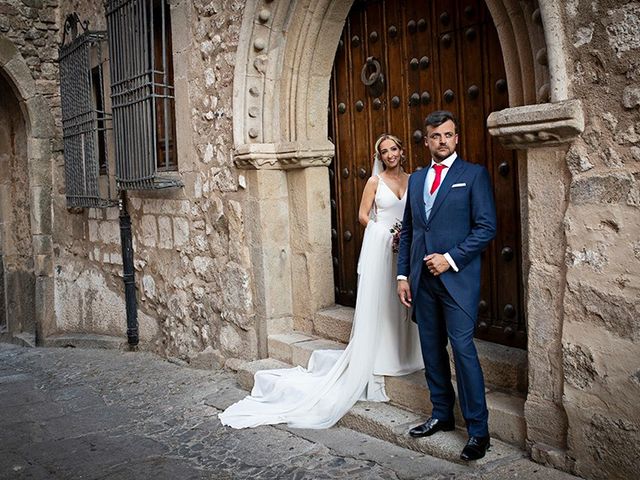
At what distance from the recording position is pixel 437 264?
3.44 m

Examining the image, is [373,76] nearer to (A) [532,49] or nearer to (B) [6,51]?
(A) [532,49]

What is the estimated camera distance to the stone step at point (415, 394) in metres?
3.52

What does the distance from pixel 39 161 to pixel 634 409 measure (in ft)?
22.8

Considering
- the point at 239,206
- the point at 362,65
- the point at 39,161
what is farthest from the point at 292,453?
the point at 39,161

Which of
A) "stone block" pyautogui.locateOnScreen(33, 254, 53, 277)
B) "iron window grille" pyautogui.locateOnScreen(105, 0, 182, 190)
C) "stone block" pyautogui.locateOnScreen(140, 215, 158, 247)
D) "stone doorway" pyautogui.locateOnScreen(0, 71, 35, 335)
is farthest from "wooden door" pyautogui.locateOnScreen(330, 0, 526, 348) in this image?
"stone doorway" pyautogui.locateOnScreen(0, 71, 35, 335)

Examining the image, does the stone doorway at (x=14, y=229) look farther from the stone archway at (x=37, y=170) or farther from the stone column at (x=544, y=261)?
the stone column at (x=544, y=261)

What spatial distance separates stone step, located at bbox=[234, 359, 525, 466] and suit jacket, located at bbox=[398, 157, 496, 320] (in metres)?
0.61

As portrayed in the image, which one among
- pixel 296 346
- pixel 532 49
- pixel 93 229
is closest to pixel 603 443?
pixel 532 49

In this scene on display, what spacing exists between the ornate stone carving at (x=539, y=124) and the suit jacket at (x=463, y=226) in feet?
0.89

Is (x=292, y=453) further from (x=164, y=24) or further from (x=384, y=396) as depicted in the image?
(x=164, y=24)

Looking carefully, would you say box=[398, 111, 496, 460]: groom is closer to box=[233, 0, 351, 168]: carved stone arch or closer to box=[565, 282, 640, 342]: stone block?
box=[565, 282, 640, 342]: stone block

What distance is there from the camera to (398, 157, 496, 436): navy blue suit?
3410 mm

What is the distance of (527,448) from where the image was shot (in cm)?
339

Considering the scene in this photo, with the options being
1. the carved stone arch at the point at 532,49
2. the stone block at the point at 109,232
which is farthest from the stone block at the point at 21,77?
the carved stone arch at the point at 532,49
